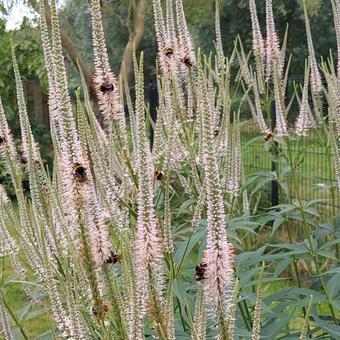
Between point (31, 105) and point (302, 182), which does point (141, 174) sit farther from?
point (31, 105)

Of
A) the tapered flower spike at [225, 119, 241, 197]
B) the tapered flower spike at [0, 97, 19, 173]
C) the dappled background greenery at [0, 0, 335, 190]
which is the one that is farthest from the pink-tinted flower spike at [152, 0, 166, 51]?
the dappled background greenery at [0, 0, 335, 190]

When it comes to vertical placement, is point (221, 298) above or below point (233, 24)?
below

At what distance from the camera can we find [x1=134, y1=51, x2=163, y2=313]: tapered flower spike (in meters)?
1.36

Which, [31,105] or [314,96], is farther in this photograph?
[31,105]

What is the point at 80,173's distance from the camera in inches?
56.4

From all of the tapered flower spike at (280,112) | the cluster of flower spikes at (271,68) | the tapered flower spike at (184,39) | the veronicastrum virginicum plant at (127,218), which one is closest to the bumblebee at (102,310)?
the veronicastrum virginicum plant at (127,218)

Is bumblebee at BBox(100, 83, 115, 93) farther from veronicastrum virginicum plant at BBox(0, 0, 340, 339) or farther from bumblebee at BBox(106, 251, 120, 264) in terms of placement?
bumblebee at BBox(106, 251, 120, 264)

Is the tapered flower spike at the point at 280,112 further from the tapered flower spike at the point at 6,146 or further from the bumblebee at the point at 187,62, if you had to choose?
the tapered flower spike at the point at 6,146

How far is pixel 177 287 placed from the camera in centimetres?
229

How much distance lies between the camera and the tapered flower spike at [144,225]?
4.47 ft

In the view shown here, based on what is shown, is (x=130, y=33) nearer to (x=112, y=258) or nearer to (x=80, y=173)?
(x=112, y=258)

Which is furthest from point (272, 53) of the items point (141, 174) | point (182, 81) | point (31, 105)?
point (31, 105)

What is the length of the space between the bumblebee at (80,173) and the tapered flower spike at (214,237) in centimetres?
32

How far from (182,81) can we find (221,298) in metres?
1.84
